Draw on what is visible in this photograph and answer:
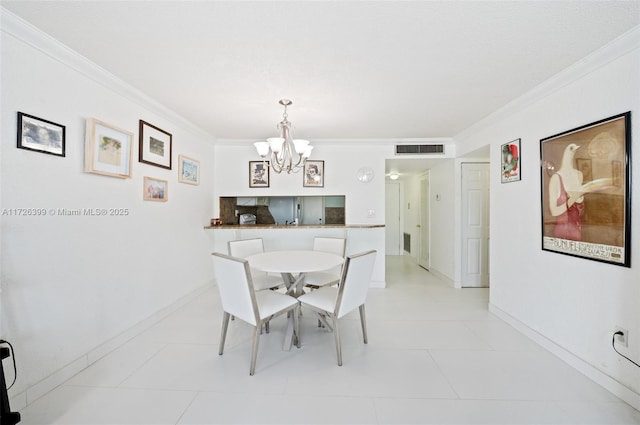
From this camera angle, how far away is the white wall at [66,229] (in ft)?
4.99

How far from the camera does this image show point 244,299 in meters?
1.95

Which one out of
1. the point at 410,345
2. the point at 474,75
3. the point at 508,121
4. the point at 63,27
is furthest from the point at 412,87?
the point at 63,27

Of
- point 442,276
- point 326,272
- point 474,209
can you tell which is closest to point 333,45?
point 326,272

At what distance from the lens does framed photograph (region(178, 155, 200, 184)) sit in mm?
3233

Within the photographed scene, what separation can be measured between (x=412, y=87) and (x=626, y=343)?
2.39 meters

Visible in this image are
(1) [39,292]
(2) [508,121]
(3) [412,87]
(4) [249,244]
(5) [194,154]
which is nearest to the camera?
(1) [39,292]

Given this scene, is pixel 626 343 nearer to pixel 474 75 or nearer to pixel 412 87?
pixel 474 75

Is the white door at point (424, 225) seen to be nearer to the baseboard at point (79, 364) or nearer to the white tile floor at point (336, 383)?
the white tile floor at point (336, 383)

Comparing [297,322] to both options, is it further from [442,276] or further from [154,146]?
[442,276]

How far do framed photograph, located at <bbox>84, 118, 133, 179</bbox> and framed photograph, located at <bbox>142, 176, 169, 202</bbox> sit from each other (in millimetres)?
270

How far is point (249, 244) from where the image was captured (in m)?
3.33


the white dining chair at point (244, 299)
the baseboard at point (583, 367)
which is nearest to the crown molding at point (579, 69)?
the baseboard at point (583, 367)

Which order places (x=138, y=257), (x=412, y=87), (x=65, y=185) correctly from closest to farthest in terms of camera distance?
(x=65, y=185), (x=412, y=87), (x=138, y=257)

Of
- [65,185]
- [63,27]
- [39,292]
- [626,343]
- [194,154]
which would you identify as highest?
[63,27]
